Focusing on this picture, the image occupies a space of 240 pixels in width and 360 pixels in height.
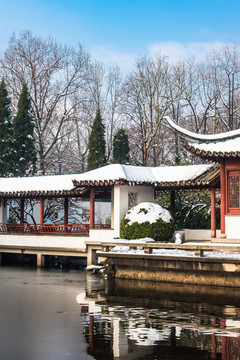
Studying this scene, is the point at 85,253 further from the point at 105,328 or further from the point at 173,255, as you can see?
the point at 105,328

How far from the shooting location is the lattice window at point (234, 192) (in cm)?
2245

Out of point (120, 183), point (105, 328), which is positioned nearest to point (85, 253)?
point (120, 183)

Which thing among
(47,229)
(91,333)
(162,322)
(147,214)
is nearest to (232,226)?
(147,214)

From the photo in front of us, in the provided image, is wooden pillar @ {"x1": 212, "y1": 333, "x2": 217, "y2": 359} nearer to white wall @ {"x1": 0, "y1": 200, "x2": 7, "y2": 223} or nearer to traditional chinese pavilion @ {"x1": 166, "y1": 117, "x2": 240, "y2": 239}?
traditional chinese pavilion @ {"x1": 166, "y1": 117, "x2": 240, "y2": 239}

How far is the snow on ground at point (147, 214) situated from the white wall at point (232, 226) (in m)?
3.33

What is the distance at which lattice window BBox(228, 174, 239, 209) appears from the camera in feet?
73.7

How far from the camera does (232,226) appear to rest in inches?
879

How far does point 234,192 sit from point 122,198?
655cm

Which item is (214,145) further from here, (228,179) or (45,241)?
(45,241)

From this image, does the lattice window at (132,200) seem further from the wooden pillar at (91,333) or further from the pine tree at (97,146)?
the pine tree at (97,146)

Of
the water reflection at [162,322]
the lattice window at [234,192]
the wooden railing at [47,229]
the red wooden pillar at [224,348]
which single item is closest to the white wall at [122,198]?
the wooden railing at [47,229]

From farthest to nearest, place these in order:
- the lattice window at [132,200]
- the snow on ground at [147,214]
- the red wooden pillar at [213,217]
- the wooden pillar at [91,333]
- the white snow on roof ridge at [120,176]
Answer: the lattice window at [132,200]
the white snow on roof ridge at [120,176]
the red wooden pillar at [213,217]
the snow on ground at [147,214]
the wooden pillar at [91,333]

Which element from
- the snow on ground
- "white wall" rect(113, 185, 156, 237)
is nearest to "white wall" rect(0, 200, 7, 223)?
"white wall" rect(113, 185, 156, 237)

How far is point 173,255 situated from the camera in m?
20.3
